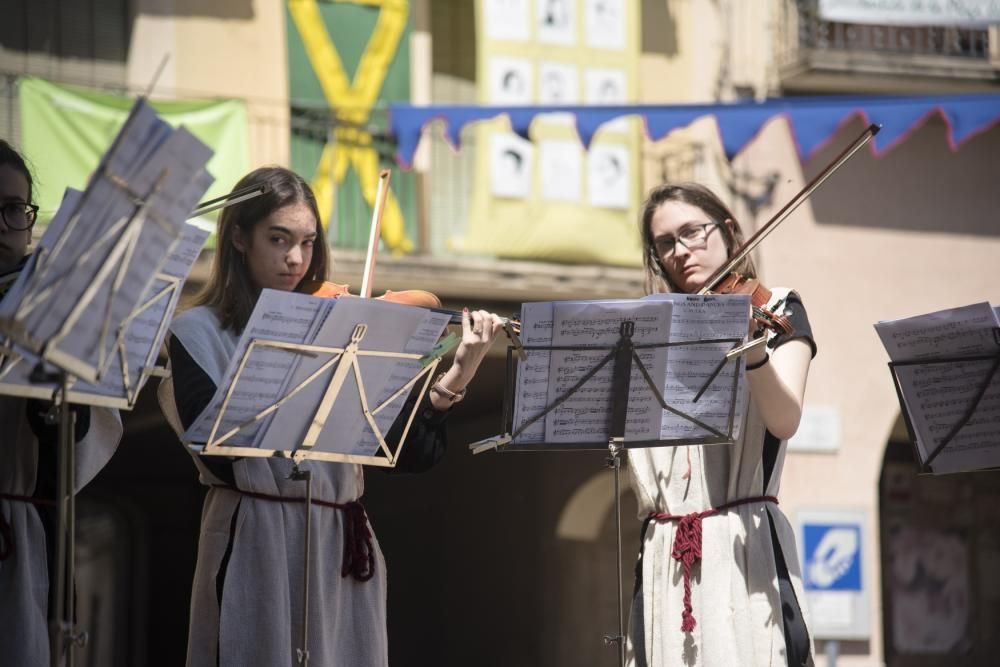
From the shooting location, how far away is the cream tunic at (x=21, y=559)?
3066 millimetres

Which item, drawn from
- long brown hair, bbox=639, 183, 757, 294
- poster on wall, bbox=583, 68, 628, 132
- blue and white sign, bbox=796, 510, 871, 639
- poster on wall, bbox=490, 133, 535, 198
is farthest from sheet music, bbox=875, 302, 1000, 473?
poster on wall, bbox=583, 68, 628, 132

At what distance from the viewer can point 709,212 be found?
382 centimetres

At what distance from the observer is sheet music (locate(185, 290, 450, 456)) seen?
3.01 metres

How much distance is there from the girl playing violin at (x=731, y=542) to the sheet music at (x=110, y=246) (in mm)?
1328

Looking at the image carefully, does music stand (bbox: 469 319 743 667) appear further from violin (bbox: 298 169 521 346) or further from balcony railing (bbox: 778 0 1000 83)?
balcony railing (bbox: 778 0 1000 83)

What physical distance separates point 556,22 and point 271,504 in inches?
273

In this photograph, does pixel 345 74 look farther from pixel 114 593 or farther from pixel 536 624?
pixel 114 593

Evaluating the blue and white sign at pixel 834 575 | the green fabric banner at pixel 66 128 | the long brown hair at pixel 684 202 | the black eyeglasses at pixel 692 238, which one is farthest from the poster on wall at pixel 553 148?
the black eyeglasses at pixel 692 238

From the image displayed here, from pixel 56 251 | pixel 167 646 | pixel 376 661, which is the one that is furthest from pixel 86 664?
pixel 56 251

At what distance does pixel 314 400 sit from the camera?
3.18 m

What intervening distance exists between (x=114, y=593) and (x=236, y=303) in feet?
36.2

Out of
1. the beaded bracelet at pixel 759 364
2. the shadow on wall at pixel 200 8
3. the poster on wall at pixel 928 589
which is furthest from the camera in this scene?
the poster on wall at pixel 928 589

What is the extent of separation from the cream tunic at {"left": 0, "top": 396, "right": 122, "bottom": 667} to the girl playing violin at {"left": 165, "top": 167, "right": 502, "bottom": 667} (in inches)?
12.3

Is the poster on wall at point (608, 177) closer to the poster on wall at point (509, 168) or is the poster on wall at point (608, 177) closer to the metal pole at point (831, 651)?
the poster on wall at point (509, 168)
